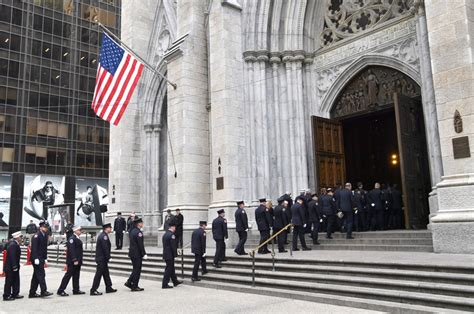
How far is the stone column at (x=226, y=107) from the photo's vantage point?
51.8ft

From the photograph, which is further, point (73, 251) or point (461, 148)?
point (73, 251)

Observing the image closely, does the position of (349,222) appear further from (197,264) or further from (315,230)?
(197,264)

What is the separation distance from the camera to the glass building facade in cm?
4175

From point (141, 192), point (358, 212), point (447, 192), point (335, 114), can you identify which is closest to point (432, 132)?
point (447, 192)

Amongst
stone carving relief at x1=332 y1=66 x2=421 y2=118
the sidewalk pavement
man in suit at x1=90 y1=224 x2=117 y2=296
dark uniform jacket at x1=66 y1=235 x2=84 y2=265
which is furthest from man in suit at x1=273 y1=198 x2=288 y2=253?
stone carving relief at x1=332 y1=66 x2=421 y2=118

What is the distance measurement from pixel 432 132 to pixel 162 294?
8297mm

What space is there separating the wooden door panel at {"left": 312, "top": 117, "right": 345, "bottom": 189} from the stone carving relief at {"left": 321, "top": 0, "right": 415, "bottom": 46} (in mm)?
3336

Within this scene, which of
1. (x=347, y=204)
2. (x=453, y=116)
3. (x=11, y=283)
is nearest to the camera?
(x=453, y=116)

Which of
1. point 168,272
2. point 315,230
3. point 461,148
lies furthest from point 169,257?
point 461,148

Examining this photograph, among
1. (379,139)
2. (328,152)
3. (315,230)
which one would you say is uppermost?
(379,139)

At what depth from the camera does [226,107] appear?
52.8 ft

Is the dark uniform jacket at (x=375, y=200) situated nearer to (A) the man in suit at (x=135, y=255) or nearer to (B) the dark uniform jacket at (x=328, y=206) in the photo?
(B) the dark uniform jacket at (x=328, y=206)

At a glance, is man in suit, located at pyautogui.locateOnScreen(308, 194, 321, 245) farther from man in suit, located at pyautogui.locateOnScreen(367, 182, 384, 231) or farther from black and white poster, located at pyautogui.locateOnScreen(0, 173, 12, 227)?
black and white poster, located at pyautogui.locateOnScreen(0, 173, 12, 227)

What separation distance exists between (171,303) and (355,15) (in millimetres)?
12487
